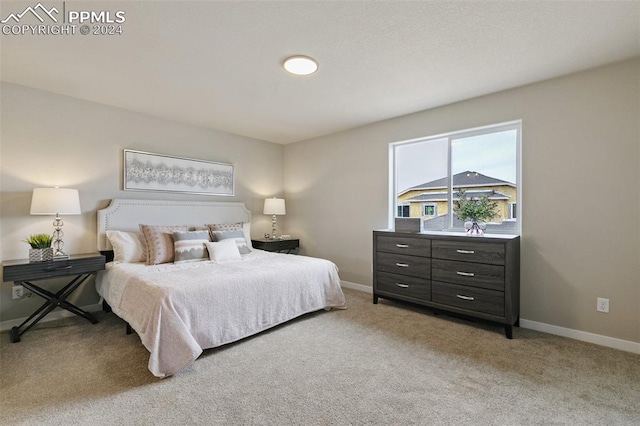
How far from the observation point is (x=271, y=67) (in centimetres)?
256

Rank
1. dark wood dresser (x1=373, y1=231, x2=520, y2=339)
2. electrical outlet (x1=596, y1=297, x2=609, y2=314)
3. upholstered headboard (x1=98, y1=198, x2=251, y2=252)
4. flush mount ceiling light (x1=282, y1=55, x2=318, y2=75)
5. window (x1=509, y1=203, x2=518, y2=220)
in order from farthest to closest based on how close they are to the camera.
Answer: upholstered headboard (x1=98, y1=198, x2=251, y2=252) → window (x1=509, y1=203, x2=518, y2=220) → dark wood dresser (x1=373, y1=231, x2=520, y2=339) → electrical outlet (x1=596, y1=297, x2=609, y2=314) → flush mount ceiling light (x1=282, y1=55, x2=318, y2=75)

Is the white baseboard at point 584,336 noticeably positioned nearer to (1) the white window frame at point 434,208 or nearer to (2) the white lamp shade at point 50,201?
(1) the white window frame at point 434,208

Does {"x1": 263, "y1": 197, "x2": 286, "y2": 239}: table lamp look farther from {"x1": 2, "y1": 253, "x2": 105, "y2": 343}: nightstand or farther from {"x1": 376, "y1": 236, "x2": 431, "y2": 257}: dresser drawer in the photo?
{"x1": 2, "y1": 253, "x2": 105, "y2": 343}: nightstand

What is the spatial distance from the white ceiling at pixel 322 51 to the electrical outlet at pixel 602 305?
6.57 ft

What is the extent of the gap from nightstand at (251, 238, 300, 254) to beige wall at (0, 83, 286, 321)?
1.11 meters

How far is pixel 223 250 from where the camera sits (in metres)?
3.36

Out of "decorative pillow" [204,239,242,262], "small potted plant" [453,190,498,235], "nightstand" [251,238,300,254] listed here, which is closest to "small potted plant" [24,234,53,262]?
"decorative pillow" [204,239,242,262]

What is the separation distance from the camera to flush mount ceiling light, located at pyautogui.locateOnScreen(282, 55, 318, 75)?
2.41 m

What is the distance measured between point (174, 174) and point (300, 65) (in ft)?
8.06

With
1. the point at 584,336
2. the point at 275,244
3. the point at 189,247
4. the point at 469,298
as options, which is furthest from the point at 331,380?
the point at 275,244

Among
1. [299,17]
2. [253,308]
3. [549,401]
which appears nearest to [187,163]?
[253,308]

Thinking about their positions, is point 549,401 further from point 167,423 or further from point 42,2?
point 42,2

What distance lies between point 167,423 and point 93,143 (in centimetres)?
318

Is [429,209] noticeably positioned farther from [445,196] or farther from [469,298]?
[469,298]
